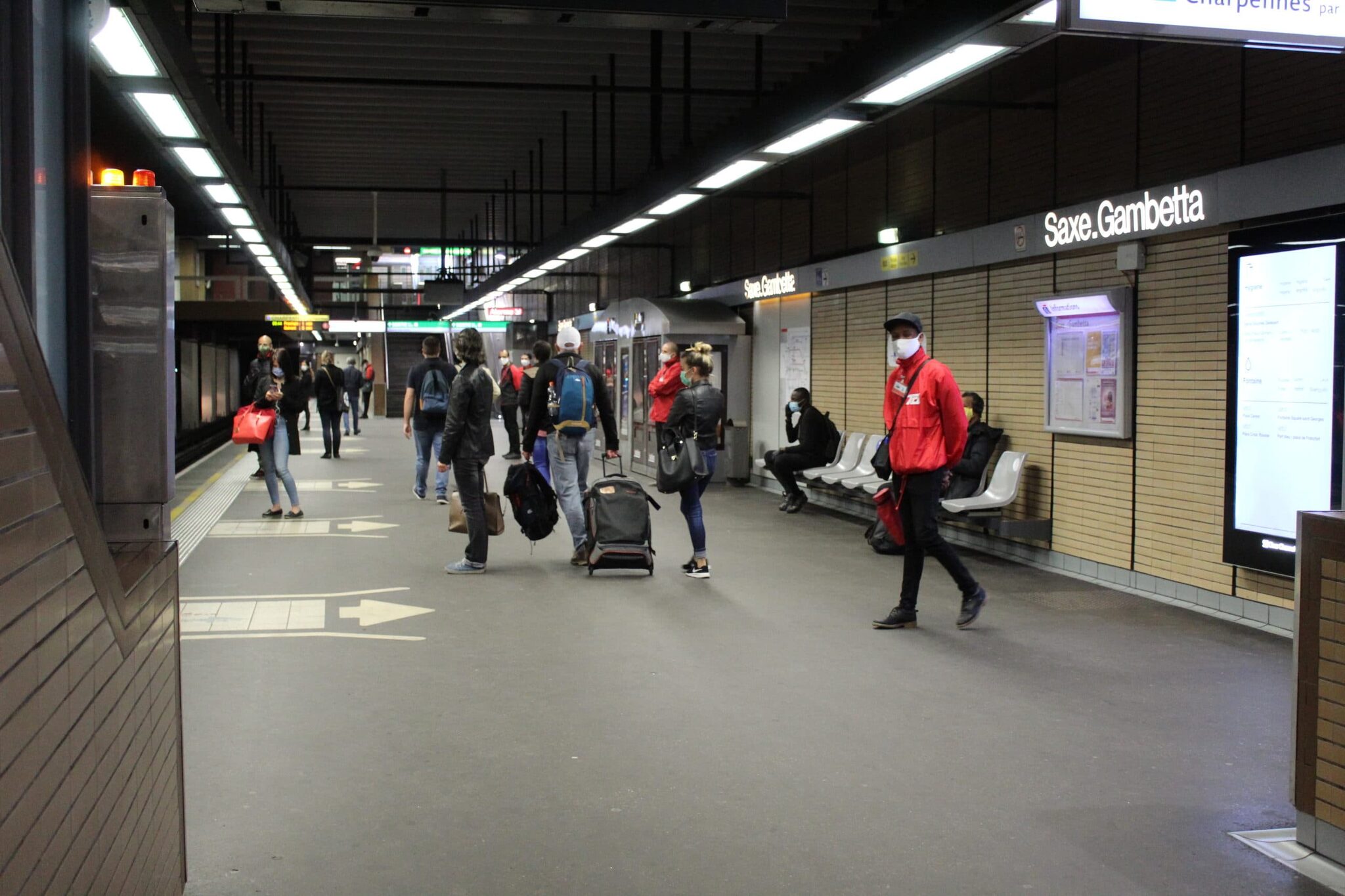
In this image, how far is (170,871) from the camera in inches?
121

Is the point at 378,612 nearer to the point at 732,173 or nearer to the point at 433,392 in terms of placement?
the point at 732,173

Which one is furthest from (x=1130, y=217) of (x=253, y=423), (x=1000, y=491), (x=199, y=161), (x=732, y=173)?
(x=253, y=423)

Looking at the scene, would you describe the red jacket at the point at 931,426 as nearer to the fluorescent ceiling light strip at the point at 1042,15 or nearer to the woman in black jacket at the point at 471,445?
the fluorescent ceiling light strip at the point at 1042,15

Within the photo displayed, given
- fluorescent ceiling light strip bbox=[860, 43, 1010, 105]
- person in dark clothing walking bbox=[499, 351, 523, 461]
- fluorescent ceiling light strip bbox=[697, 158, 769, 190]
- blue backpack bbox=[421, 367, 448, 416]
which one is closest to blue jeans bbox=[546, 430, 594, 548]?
fluorescent ceiling light strip bbox=[697, 158, 769, 190]

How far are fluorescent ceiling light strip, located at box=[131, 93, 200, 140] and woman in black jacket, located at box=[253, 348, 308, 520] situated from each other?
4.23 meters

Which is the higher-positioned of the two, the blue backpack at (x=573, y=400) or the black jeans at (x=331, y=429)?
the blue backpack at (x=573, y=400)

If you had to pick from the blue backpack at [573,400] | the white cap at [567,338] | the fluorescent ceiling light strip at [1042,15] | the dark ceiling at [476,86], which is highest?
the dark ceiling at [476,86]

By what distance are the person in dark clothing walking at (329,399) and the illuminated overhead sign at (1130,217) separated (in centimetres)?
1302

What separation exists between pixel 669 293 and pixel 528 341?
1273 centimetres

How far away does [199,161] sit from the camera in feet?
25.8

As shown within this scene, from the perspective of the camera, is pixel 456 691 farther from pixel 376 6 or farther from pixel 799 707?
pixel 376 6

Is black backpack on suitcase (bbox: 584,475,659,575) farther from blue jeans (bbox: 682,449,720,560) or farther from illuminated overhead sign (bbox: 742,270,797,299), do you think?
illuminated overhead sign (bbox: 742,270,797,299)

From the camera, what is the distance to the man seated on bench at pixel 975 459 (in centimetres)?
997

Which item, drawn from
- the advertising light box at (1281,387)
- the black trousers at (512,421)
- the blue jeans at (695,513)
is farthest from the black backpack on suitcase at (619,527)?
the black trousers at (512,421)
